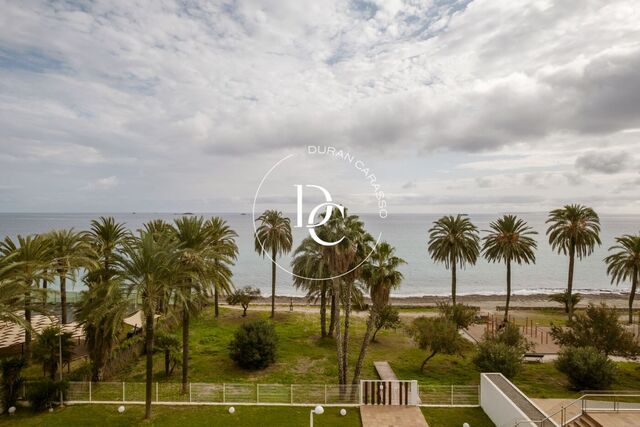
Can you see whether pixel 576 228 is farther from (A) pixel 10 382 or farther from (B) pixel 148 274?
(A) pixel 10 382

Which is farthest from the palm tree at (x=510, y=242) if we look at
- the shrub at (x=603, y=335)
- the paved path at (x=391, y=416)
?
the paved path at (x=391, y=416)

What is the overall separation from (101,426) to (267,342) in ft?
36.0

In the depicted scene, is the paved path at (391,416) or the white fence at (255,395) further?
the white fence at (255,395)

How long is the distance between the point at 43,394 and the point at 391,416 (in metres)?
17.2

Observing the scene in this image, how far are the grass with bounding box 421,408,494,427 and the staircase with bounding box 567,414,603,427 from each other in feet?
11.3

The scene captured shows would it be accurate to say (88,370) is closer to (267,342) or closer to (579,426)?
(267,342)

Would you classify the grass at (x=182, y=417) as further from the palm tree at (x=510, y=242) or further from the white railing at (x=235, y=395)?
the palm tree at (x=510, y=242)

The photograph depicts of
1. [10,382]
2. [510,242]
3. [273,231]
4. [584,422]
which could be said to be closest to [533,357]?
[584,422]

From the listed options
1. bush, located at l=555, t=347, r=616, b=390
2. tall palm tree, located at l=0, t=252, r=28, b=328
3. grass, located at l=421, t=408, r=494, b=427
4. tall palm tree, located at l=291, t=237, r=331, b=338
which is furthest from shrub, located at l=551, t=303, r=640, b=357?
tall palm tree, located at l=0, t=252, r=28, b=328

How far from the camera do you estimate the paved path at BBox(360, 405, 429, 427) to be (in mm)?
17766

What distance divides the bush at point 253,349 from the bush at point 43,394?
1044 centimetres

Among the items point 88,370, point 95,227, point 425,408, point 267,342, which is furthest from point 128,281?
point 95,227

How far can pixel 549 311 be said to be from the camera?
47.6 meters

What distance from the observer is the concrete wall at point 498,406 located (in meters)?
16.4
